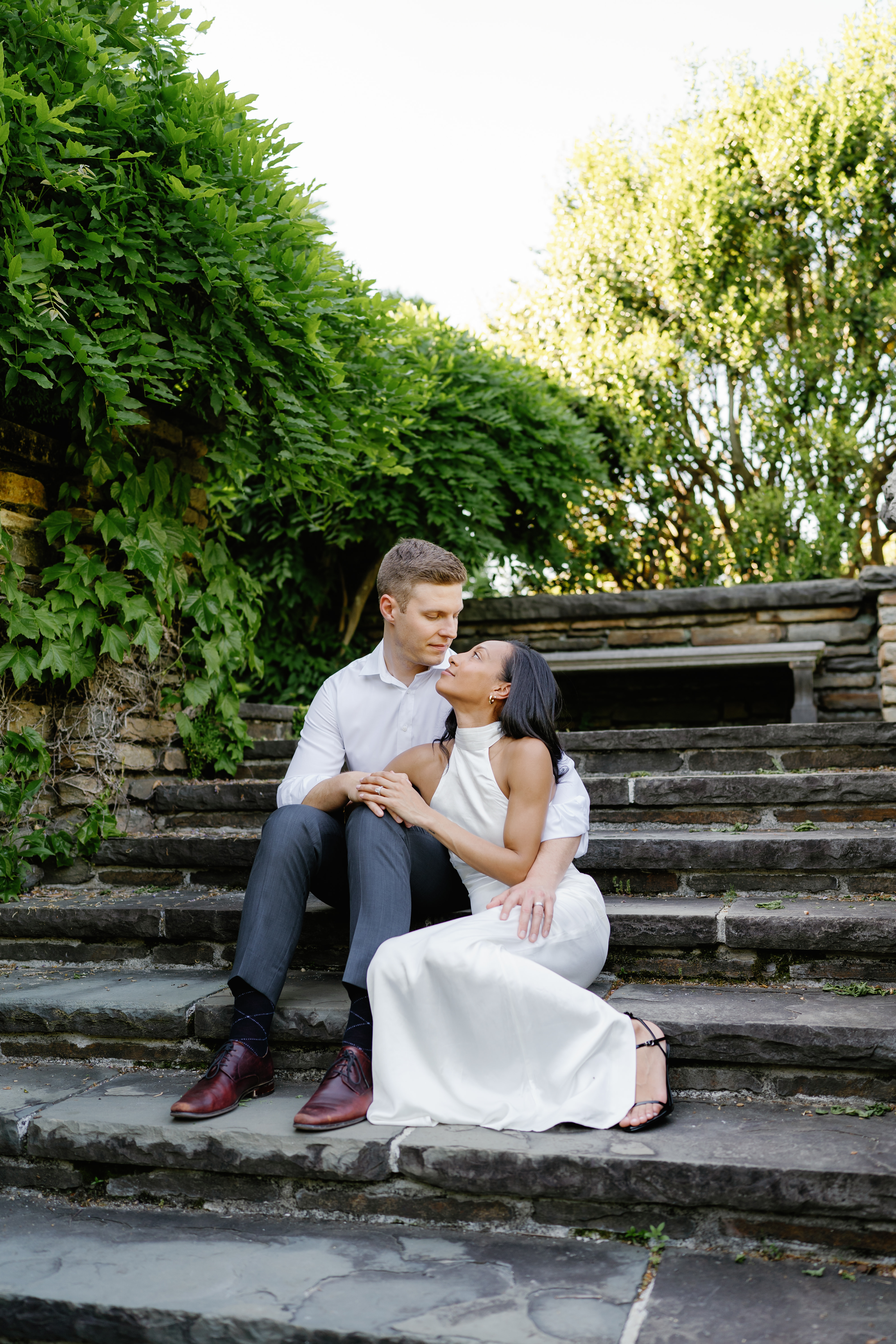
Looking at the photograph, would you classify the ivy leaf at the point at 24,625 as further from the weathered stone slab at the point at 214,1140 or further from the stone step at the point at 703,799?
the weathered stone slab at the point at 214,1140

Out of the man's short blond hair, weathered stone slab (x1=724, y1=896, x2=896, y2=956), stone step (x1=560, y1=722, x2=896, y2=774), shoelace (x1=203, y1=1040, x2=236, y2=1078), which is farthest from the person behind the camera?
stone step (x1=560, y1=722, x2=896, y2=774)

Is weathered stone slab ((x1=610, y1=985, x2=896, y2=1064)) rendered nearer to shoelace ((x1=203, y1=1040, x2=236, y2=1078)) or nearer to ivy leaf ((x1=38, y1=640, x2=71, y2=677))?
shoelace ((x1=203, y1=1040, x2=236, y2=1078))

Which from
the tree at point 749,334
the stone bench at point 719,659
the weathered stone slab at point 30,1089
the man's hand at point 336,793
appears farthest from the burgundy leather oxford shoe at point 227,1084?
the tree at point 749,334

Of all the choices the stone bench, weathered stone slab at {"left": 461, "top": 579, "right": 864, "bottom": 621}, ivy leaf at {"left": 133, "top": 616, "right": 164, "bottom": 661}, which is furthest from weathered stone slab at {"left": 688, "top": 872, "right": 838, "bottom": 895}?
weathered stone slab at {"left": 461, "top": 579, "right": 864, "bottom": 621}

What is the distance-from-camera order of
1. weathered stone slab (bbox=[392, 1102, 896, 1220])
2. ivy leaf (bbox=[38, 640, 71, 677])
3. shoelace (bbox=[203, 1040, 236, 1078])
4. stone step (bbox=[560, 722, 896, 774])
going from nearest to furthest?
weathered stone slab (bbox=[392, 1102, 896, 1220])
shoelace (bbox=[203, 1040, 236, 1078])
ivy leaf (bbox=[38, 640, 71, 677])
stone step (bbox=[560, 722, 896, 774])

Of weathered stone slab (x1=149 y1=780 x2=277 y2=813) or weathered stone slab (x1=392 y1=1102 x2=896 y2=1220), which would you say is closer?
weathered stone slab (x1=392 y1=1102 x2=896 y2=1220)

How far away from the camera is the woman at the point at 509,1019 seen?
2.03m

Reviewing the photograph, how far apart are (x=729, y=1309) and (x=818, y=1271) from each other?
0.70ft

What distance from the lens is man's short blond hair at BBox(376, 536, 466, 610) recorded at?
2646 millimetres

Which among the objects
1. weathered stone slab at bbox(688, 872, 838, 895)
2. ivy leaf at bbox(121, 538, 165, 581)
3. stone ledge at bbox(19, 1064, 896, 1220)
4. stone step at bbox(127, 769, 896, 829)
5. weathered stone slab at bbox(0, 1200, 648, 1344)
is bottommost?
weathered stone slab at bbox(0, 1200, 648, 1344)

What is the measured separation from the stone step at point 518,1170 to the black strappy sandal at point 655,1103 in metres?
0.03

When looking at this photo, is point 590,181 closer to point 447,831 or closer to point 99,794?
point 99,794

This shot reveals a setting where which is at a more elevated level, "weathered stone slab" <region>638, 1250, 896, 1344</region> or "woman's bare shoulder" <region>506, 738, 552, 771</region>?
"woman's bare shoulder" <region>506, 738, 552, 771</region>

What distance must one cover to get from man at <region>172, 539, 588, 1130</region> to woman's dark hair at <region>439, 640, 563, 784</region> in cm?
13
